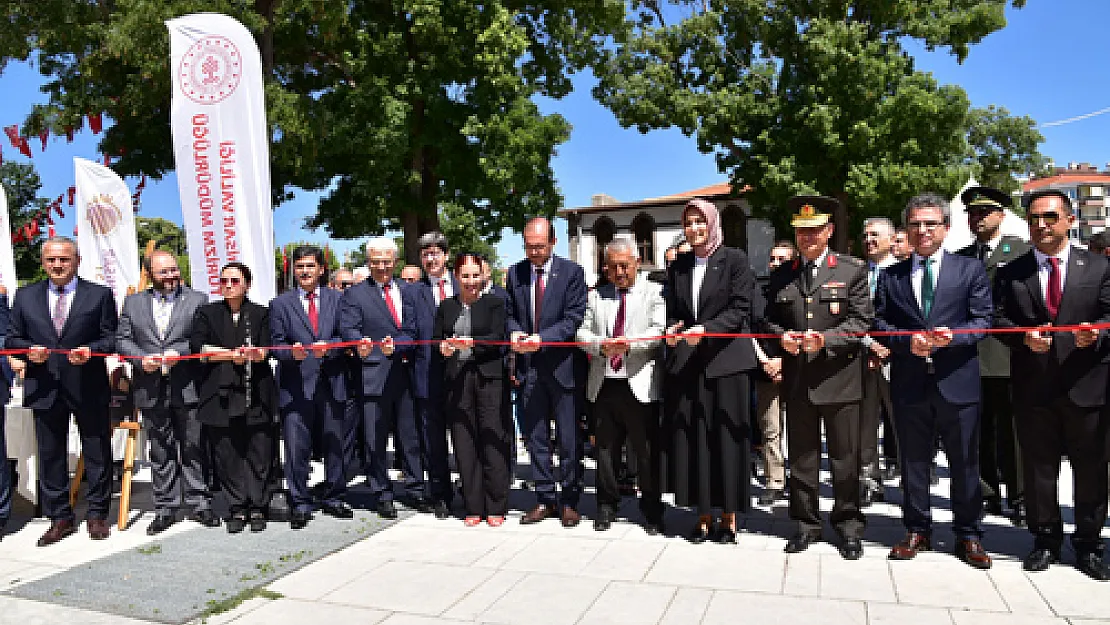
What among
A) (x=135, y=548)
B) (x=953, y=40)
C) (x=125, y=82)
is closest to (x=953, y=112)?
(x=953, y=40)

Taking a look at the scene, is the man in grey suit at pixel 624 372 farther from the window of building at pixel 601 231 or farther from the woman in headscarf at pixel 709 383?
the window of building at pixel 601 231

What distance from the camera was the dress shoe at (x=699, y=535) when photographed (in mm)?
4897

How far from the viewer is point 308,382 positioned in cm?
559

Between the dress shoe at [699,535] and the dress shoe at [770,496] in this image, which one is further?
the dress shoe at [770,496]

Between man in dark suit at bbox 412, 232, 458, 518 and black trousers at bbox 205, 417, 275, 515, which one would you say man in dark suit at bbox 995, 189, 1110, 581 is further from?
black trousers at bbox 205, 417, 275, 515

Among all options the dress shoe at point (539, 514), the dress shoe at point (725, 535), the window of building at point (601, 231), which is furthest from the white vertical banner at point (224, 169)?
the window of building at point (601, 231)

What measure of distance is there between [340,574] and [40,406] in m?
2.90

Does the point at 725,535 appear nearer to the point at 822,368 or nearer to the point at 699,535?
the point at 699,535

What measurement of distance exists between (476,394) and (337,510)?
1439 mm

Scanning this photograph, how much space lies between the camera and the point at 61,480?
5.55 metres

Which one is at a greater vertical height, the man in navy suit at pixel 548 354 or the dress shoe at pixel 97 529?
the man in navy suit at pixel 548 354

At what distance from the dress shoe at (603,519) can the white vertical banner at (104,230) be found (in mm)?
7954

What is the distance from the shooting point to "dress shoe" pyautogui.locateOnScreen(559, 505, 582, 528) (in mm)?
5344

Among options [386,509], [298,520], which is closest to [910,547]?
[386,509]
